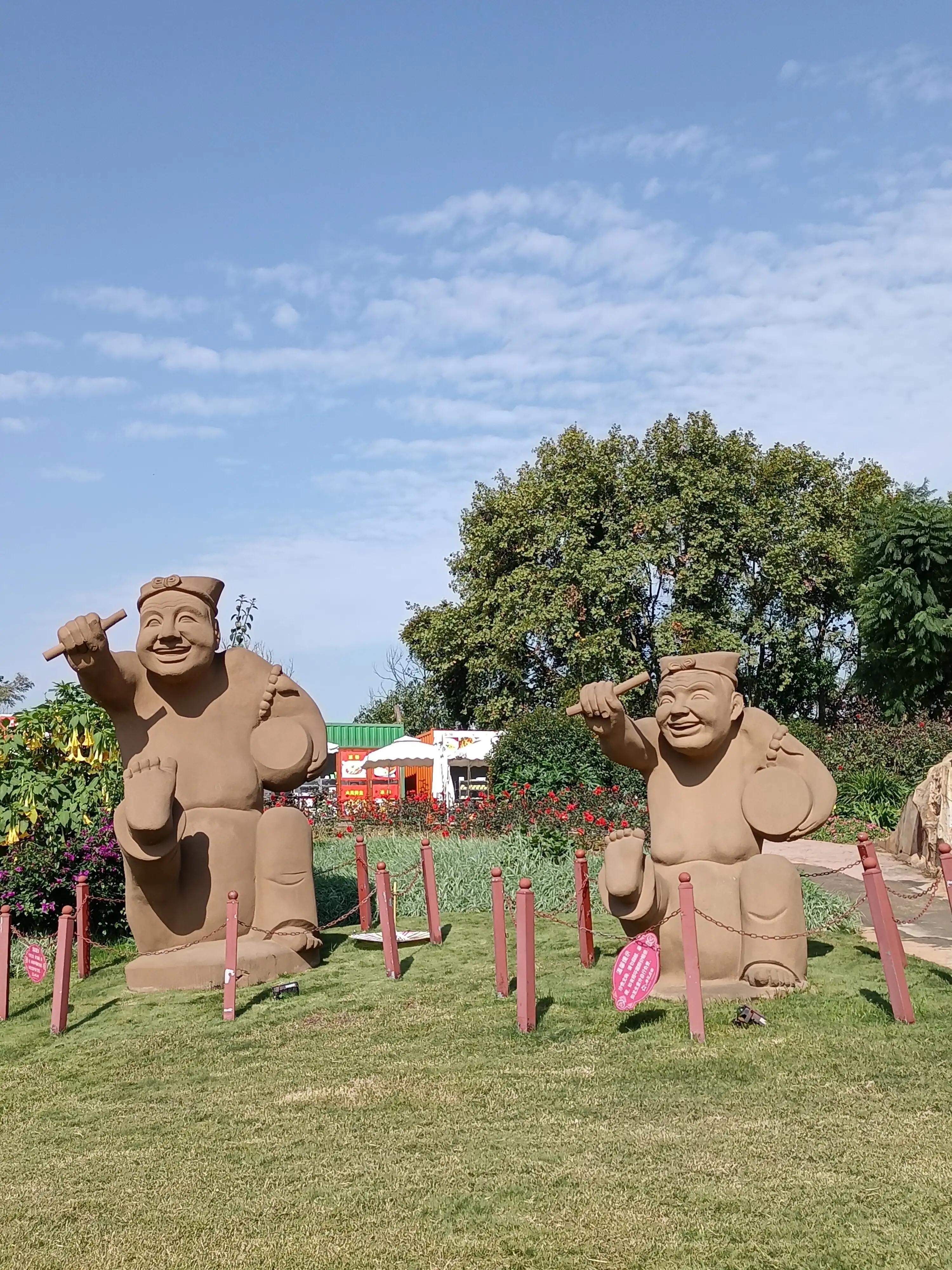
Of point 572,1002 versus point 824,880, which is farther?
point 824,880

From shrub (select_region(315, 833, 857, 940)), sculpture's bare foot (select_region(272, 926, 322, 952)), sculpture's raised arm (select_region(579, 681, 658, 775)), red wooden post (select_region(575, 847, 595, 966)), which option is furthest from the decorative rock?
sculpture's bare foot (select_region(272, 926, 322, 952))

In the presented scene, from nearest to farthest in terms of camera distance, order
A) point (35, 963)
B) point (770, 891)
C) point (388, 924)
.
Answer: point (770, 891) < point (35, 963) < point (388, 924)

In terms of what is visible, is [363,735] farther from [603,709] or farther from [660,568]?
[603,709]

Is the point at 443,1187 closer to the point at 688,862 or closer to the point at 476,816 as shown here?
the point at 688,862

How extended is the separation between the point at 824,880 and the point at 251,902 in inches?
274

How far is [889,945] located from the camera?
610cm

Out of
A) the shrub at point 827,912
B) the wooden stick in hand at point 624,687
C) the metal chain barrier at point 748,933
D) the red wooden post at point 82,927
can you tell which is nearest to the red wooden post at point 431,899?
the red wooden post at point 82,927

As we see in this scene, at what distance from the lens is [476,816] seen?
15.0m

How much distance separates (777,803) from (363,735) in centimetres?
2351

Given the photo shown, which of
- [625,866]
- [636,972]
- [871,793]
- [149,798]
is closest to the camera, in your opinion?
[636,972]

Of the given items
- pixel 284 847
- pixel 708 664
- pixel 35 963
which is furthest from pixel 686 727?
pixel 35 963

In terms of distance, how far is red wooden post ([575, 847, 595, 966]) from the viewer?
7605 millimetres

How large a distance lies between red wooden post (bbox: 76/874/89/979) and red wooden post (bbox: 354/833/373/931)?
83.9 inches

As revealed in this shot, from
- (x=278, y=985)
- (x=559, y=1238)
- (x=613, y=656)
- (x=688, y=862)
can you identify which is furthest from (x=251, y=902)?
(x=613, y=656)
